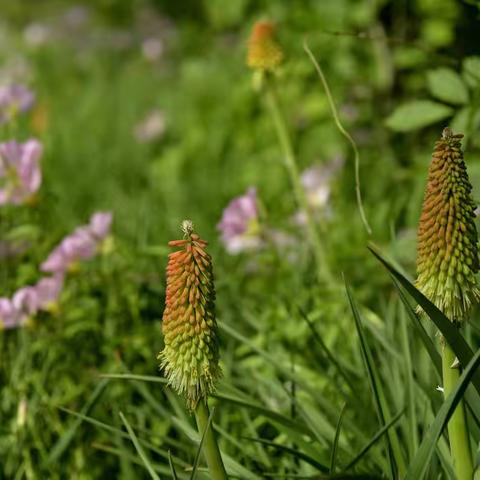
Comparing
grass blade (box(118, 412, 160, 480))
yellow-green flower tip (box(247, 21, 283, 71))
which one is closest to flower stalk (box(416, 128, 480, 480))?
grass blade (box(118, 412, 160, 480))

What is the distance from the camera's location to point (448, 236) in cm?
100

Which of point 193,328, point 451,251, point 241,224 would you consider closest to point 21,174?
point 241,224

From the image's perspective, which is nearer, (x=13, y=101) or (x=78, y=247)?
(x=78, y=247)

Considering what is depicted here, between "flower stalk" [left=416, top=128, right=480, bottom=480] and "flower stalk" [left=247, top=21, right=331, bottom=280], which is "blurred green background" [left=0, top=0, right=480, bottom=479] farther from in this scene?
"flower stalk" [left=416, top=128, right=480, bottom=480]

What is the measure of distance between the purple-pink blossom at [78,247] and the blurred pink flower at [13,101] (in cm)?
62

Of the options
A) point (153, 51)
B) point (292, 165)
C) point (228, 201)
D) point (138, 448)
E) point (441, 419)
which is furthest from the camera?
point (153, 51)

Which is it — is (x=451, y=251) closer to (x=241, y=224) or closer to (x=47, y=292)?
(x=47, y=292)

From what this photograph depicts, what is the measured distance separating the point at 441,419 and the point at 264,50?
139 cm

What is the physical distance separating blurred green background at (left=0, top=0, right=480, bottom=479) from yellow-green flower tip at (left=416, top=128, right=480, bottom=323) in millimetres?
306

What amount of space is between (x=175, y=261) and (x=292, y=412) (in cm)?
61

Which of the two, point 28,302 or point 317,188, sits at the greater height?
point 28,302

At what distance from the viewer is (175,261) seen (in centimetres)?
101

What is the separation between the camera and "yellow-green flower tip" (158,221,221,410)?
3.28 feet

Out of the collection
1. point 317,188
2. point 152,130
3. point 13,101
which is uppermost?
point 13,101
